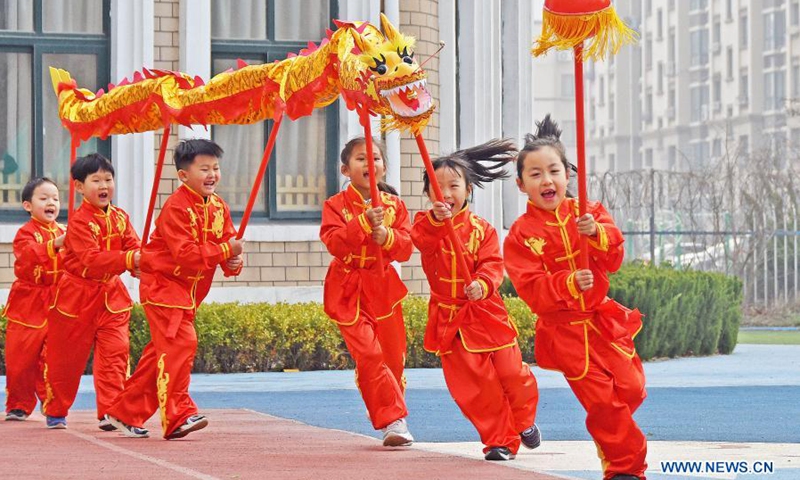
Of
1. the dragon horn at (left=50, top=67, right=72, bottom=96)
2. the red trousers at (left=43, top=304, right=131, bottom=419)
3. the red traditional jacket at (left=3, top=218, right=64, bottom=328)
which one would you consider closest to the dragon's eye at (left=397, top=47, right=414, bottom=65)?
the red trousers at (left=43, top=304, right=131, bottom=419)

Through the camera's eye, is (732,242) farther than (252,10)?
Yes

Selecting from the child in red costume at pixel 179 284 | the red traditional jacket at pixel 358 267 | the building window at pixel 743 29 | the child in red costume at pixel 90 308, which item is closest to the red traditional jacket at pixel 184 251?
the child in red costume at pixel 179 284

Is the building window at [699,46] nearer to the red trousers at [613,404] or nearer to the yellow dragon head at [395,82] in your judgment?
the yellow dragon head at [395,82]

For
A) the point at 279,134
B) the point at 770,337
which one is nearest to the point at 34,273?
the point at 279,134

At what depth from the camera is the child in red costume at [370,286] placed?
981 cm

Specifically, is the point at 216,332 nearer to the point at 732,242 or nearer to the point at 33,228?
the point at 33,228

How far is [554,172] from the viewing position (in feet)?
28.2

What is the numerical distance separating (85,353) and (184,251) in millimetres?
1347

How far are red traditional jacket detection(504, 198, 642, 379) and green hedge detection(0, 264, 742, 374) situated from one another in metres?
6.99

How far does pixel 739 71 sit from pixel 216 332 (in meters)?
53.9

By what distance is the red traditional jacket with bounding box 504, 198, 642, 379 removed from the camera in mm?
8250

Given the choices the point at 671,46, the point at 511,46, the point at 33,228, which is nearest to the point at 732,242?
the point at 511,46

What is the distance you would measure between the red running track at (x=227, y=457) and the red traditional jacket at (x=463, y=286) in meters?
0.64

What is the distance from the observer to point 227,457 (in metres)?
9.32
